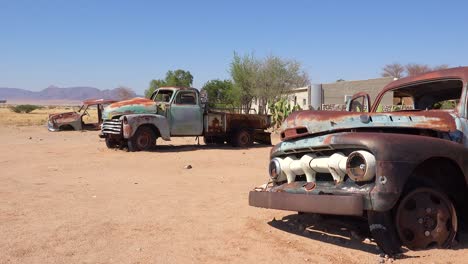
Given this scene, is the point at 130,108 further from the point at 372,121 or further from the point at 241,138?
the point at 372,121

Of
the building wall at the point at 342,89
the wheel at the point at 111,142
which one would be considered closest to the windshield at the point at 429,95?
the wheel at the point at 111,142

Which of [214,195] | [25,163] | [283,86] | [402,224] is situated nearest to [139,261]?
[402,224]

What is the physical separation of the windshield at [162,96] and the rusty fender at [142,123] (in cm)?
91

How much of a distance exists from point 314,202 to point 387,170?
67 centimetres

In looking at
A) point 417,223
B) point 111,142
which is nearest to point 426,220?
point 417,223

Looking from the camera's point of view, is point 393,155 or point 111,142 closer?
point 393,155

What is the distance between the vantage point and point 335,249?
434cm

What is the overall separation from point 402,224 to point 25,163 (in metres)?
9.35

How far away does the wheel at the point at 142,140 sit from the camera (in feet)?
44.8

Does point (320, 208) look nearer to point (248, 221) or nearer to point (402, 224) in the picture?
point (402, 224)

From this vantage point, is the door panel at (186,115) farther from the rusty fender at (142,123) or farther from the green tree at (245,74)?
the green tree at (245,74)

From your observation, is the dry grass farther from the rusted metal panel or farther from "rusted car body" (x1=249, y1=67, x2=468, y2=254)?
"rusted car body" (x1=249, y1=67, x2=468, y2=254)

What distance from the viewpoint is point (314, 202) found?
4160 mm

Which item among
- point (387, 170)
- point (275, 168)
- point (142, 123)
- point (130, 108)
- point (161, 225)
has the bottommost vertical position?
point (161, 225)
